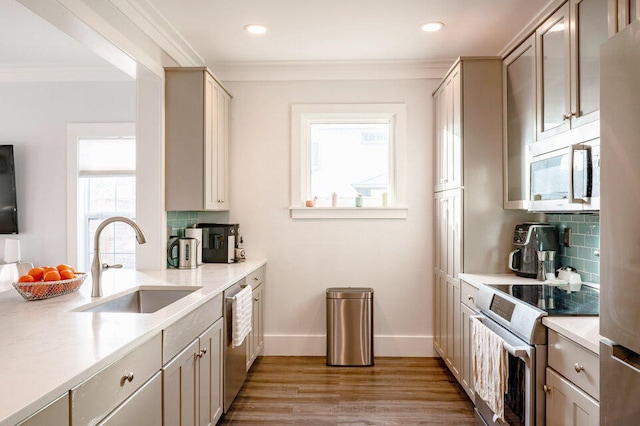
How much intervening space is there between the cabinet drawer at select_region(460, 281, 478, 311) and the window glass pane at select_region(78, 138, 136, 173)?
324 centimetres

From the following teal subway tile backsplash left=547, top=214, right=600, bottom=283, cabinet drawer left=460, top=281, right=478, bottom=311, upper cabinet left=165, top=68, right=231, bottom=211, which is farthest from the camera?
upper cabinet left=165, top=68, right=231, bottom=211

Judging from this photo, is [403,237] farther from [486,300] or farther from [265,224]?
[486,300]

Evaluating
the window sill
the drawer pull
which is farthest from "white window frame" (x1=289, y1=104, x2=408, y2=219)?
the drawer pull

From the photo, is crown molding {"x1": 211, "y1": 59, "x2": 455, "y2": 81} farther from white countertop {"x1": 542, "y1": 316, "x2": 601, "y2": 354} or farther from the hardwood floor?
white countertop {"x1": 542, "y1": 316, "x2": 601, "y2": 354}

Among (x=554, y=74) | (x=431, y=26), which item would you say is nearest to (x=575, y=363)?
(x=554, y=74)

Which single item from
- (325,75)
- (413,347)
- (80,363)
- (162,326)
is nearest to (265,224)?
(325,75)

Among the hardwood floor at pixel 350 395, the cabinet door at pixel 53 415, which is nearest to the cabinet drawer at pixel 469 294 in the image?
the hardwood floor at pixel 350 395

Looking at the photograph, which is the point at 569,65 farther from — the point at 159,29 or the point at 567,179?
the point at 159,29

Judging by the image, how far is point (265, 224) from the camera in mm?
4219

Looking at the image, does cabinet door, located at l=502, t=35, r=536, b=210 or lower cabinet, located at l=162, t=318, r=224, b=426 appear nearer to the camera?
lower cabinet, located at l=162, t=318, r=224, b=426

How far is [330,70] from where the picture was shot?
163 inches

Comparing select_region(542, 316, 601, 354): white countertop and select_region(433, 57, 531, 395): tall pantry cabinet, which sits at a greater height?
select_region(433, 57, 531, 395): tall pantry cabinet

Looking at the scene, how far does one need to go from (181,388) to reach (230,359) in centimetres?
87

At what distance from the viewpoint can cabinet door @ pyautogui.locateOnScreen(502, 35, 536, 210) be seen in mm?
2792
